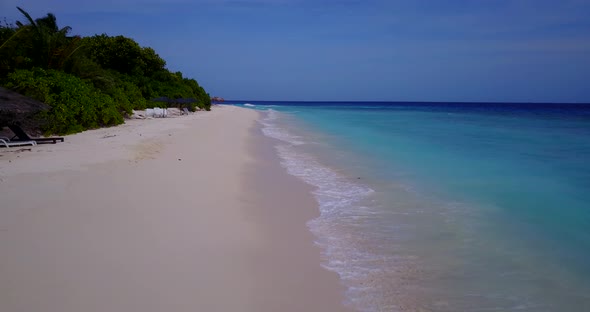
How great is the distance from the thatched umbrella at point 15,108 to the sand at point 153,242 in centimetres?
325

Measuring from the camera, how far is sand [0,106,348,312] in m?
2.99

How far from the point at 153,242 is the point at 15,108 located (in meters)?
8.27

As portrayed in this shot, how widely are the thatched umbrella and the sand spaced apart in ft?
10.7

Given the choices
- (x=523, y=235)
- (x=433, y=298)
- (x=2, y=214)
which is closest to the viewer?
(x=433, y=298)

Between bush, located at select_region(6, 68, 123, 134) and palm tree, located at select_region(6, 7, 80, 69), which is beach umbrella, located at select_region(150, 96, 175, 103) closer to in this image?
palm tree, located at select_region(6, 7, 80, 69)

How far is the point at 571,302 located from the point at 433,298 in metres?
1.12

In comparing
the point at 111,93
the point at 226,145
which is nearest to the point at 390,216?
the point at 226,145

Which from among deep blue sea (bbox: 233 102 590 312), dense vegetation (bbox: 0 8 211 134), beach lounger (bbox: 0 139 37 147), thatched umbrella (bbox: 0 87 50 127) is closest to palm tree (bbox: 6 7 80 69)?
dense vegetation (bbox: 0 8 211 134)

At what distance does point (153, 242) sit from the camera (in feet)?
12.9

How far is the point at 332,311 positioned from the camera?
304 centimetres

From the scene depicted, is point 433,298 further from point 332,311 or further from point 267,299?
point 267,299

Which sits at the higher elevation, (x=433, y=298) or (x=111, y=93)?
(x=111, y=93)

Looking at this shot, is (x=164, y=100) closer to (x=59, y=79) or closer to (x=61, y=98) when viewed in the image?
(x=59, y=79)

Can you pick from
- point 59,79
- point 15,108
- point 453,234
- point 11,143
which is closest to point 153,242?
point 453,234
